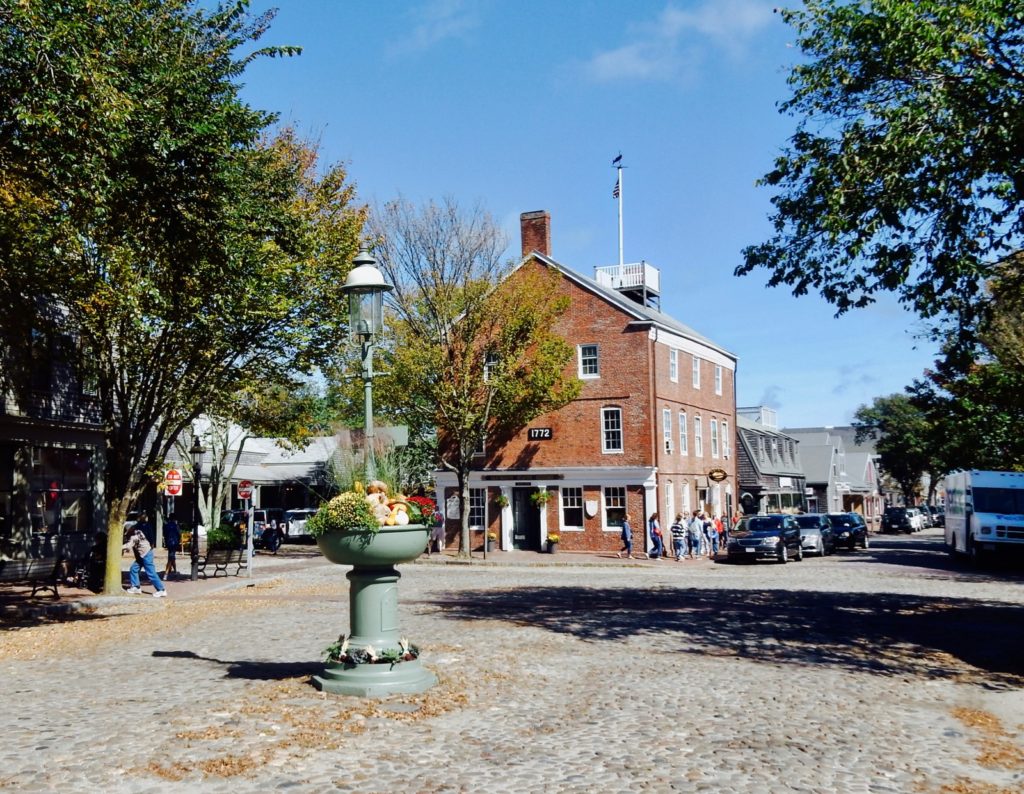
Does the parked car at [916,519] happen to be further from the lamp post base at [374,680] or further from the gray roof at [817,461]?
the lamp post base at [374,680]

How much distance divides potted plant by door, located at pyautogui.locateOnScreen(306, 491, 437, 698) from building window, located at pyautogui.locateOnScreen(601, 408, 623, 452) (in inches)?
1186

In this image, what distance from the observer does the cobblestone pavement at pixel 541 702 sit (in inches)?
276

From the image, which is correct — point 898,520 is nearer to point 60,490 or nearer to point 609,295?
point 609,295

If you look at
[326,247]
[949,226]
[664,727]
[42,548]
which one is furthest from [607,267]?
[664,727]

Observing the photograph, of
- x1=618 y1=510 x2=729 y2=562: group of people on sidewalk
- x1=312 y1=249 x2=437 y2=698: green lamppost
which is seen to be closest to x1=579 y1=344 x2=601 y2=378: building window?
x1=618 y1=510 x2=729 y2=562: group of people on sidewalk

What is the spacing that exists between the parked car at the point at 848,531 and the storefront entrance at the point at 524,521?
1421cm

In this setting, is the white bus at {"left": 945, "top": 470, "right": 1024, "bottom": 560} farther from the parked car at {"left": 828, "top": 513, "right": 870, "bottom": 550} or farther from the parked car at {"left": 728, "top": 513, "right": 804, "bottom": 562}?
the parked car at {"left": 828, "top": 513, "right": 870, "bottom": 550}

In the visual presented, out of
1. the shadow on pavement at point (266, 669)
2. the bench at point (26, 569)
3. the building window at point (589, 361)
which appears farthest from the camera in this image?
the building window at point (589, 361)

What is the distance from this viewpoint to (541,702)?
375 inches

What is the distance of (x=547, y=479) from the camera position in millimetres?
39938

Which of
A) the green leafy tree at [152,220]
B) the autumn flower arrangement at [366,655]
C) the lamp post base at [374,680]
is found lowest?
the lamp post base at [374,680]

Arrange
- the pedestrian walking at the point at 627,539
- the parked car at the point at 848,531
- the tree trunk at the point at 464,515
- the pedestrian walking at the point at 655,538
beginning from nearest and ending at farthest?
1. the tree trunk at the point at 464,515
2. the pedestrian walking at the point at 627,539
3. the pedestrian walking at the point at 655,538
4. the parked car at the point at 848,531

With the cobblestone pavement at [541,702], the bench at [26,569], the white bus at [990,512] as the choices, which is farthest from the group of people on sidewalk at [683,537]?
the bench at [26,569]

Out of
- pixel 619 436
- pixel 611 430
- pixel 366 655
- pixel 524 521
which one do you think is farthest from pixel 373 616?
pixel 524 521
